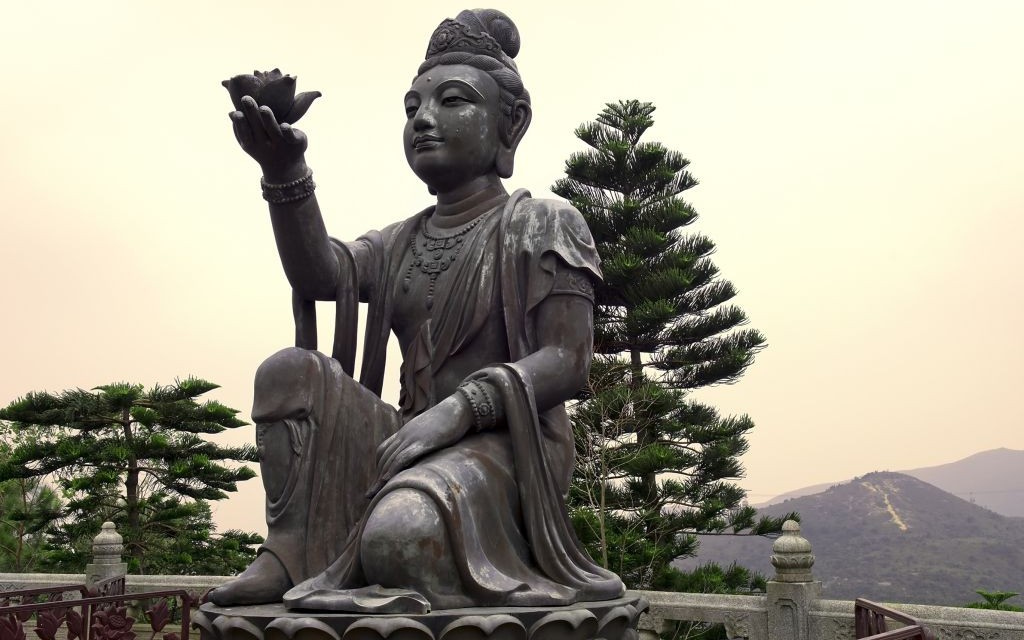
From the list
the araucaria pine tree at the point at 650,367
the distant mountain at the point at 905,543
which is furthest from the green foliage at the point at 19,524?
the distant mountain at the point at 905,543

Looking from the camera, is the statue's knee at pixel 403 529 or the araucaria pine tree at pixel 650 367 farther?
the araucaria pine tree at pixel 650 367

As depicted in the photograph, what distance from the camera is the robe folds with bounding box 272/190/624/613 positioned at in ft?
9.30

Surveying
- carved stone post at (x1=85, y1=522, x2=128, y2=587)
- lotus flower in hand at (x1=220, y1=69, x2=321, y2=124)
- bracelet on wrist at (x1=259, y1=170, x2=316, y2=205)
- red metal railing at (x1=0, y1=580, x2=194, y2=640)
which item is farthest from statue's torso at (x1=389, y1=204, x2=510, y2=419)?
carved stone post at (x1=85, y1=522, x2=128, y2=587)

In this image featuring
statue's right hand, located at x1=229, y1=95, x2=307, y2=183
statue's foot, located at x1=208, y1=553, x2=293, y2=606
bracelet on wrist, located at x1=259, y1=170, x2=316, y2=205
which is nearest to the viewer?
statue's foot, located at x1=208, y1=553, x2=293, y2=606

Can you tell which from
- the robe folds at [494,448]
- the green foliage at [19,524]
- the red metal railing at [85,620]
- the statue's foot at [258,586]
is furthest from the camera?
the green foliage at [19,524]

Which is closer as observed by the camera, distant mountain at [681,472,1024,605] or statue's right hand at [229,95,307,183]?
statue's right hand at [229,95,307,183]

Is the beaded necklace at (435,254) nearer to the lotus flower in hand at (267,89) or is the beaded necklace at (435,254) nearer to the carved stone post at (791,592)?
the lotus flower in hand at (267,89)

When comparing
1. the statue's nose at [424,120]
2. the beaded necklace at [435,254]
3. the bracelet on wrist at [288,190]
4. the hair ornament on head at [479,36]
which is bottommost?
the beaded necklace at [435,254]

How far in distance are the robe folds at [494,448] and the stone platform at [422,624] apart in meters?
0.05

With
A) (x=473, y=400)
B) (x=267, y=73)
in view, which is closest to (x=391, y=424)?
(x=473, y=400)

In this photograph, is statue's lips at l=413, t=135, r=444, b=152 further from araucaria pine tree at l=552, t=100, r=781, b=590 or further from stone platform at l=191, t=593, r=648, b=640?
araucaria pine tree at l=552, t=100, r=781, b=590

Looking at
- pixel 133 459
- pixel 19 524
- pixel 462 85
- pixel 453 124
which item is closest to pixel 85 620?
pixel 453 124

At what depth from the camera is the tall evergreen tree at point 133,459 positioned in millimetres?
13031

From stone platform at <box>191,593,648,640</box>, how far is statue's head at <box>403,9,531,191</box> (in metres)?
1.60
